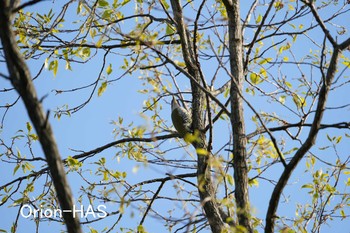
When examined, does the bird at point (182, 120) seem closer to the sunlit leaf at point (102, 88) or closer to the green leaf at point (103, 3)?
the sunlit leaf at point (102, 88)

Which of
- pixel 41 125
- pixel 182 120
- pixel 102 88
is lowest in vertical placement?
pixel 41 125

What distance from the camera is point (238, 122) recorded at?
243 centimetres

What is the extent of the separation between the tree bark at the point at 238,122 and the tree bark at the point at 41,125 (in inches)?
35.1

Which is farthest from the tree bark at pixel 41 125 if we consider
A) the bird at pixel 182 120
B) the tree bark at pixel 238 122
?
the bird at pixel 182 120

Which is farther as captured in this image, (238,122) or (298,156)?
(238,122)

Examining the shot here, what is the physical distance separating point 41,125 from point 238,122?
1.31 meters

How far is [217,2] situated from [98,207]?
62.4 inches

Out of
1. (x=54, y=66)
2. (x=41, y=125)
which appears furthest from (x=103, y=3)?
(x=41, y=125)

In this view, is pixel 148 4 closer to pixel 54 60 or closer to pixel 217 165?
pixel 54 60

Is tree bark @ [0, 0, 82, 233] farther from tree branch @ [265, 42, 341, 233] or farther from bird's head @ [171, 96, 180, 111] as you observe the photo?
bird's head @ [171, 96, 180, 111]

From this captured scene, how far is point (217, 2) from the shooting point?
3395 mm

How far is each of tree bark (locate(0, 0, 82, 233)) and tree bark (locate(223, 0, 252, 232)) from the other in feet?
2.92

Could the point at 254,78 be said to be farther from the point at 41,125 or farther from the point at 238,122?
the point at 41,125

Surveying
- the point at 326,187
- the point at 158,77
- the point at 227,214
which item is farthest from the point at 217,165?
the point at 158,77
